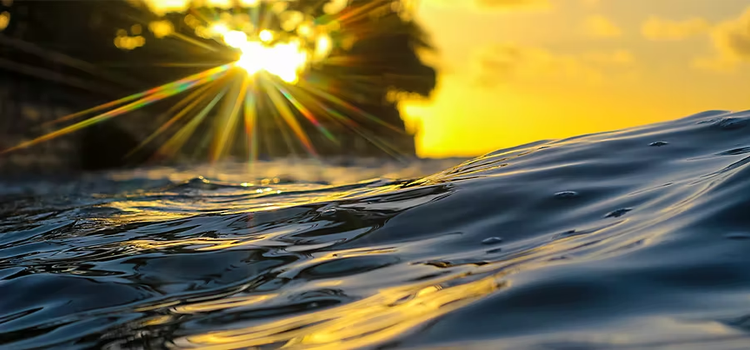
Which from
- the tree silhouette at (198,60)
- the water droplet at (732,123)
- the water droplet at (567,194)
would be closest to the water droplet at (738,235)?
the water droplet at (567,194)

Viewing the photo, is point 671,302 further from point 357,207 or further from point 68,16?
point 68,16

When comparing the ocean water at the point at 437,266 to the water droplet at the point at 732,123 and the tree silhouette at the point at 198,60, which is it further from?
the tree silhouette at the point at 198,60

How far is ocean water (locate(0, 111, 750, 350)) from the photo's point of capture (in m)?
1.07

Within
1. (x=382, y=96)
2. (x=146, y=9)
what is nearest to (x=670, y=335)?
(x=146, y=9)

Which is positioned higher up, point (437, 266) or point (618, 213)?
point (618, 213)

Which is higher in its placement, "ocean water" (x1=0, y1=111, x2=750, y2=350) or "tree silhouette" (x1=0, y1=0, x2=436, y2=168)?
"tree silhouette" (x1=0, y1=0, x2=436, y2=168)

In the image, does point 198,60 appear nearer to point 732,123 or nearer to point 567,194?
point 732,123

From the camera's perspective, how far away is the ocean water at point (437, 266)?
3.52ft

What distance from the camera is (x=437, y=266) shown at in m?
1.56

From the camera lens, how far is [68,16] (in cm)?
1606

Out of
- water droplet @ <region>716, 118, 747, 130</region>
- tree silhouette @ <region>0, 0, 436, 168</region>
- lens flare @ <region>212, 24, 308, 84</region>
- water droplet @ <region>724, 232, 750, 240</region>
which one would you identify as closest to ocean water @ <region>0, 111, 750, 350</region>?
water droplet @ <region>724, 232, 750, 240</region>

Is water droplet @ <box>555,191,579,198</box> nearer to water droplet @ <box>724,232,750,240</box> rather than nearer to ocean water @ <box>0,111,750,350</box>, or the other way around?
ocean water @ <box>0,111,750,350</box>

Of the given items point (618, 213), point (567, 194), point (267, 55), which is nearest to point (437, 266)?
point (618, 213)

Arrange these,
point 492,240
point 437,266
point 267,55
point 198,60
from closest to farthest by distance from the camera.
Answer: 1. point 437,266
2. point 492,240
3. point 198,60
4. point 267,55
